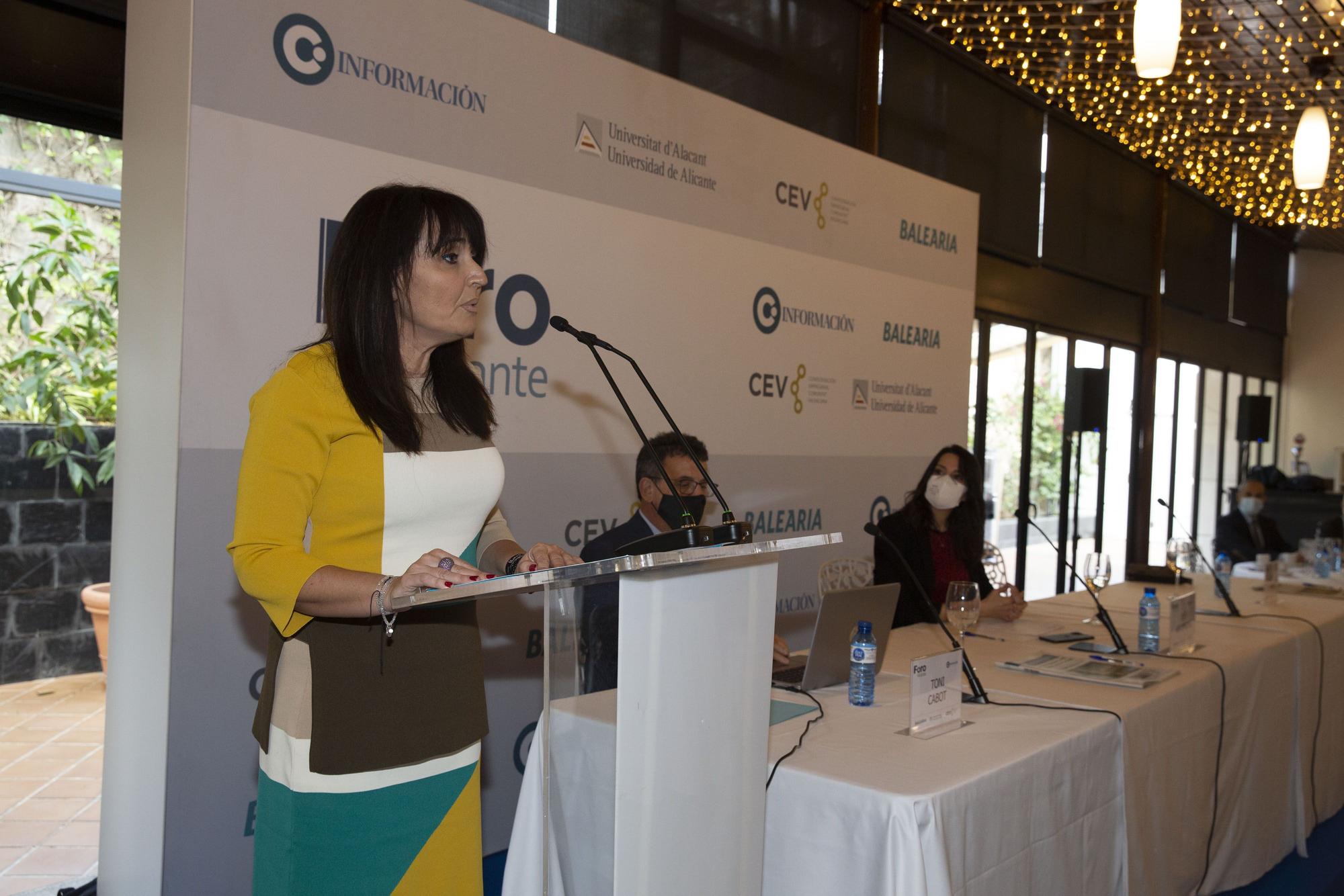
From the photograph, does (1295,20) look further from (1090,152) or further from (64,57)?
(64,57)

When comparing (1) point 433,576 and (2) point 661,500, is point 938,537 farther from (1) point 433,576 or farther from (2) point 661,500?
(1) point 433,576

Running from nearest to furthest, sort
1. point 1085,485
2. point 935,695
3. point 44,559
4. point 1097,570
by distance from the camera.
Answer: point 935,695 → point 1097,570 → point 44,559 → point 1085,485

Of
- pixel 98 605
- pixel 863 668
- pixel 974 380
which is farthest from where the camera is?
pixel 974 380

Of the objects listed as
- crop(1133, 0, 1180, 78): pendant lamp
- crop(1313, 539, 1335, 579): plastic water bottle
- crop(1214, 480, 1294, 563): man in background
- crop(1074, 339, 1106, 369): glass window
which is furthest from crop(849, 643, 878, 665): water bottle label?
crop(1074, 339, 1106, 369): glass window

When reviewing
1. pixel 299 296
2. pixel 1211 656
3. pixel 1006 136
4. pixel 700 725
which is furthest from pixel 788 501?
pixel 1006 136

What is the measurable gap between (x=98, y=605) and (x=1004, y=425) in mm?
5913

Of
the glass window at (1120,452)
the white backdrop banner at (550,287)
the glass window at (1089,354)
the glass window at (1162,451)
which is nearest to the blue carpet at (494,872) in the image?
the white backdrop banner at (550,287)

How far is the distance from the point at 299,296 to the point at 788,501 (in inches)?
91.5

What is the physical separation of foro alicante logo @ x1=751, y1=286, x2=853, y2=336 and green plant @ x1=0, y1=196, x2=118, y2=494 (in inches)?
97.9

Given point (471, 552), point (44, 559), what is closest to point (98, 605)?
point (44, 559)

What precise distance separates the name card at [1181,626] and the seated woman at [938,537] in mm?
595

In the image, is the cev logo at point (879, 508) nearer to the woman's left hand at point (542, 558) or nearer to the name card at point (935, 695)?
the name card at point (935, 695)

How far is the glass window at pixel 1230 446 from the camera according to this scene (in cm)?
1166

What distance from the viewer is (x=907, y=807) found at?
162 cm
